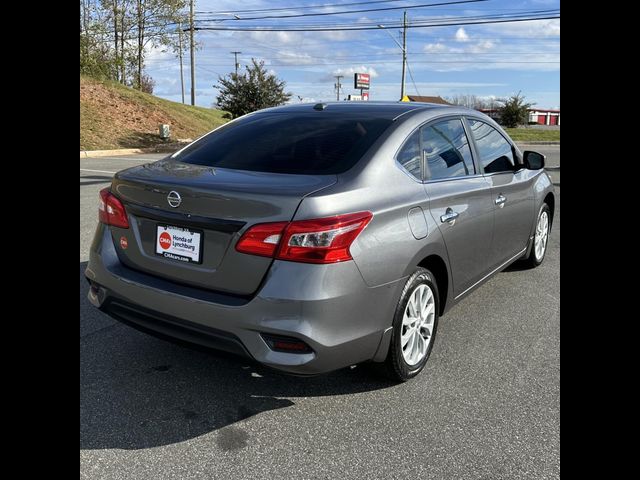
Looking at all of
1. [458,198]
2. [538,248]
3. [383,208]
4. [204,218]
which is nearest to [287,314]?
[204,218]

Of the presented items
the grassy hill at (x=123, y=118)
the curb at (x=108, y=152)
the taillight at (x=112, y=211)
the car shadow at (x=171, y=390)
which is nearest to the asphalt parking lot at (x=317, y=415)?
the car shadow at (x=171, y=390)

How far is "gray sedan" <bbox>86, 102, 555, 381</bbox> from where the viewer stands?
2486 mm

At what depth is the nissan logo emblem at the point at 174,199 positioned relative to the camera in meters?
2.69

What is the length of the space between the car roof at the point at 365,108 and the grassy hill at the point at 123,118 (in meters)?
19.1

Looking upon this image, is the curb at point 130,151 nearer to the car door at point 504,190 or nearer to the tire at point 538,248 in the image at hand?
the tire at point 538,248

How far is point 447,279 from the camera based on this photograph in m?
3.37

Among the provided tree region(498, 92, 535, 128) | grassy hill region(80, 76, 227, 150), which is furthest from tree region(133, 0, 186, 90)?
tree region(498, 92, 535, 128)

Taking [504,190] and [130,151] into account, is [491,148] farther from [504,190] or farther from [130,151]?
[130,151]

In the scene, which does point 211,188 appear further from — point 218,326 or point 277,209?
point 218,326

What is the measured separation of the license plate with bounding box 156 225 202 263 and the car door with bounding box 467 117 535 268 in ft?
7.48

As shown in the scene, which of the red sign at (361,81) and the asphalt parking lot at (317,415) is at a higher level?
the red sign at (361,81)

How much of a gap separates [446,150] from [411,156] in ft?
1.65

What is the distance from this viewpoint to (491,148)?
4.29m
